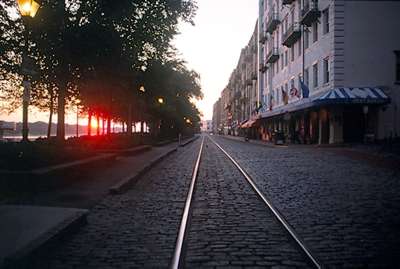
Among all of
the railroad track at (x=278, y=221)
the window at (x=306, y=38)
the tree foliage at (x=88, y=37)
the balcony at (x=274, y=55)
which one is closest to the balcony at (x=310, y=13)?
the window at (x=306, y=38)

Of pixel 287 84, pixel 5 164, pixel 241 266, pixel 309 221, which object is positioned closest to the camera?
pixel 241 266

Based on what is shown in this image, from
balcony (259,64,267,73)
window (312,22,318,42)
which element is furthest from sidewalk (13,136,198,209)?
balcony (259,64,267,73)

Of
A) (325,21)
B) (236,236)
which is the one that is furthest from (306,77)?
(236,236)

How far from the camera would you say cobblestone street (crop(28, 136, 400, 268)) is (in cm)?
588

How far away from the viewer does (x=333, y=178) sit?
15.3 metres

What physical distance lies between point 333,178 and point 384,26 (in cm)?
1973

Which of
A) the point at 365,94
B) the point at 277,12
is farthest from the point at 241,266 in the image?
the point at 277,12

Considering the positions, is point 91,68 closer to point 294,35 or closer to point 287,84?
point 294,35

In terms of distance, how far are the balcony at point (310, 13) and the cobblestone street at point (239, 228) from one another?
80.0 ft

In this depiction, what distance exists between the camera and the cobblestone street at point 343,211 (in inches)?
242

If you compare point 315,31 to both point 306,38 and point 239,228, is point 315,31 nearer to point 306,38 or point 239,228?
point 306,38

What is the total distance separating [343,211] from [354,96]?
75.7 feet

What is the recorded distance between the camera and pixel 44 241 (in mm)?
6004

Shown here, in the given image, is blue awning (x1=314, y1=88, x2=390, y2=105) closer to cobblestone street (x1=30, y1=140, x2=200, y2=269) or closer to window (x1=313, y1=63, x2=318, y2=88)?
window (x1=313, y1=63, x2=318, y2=88)
